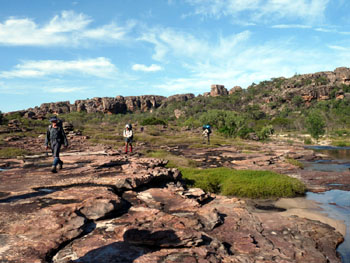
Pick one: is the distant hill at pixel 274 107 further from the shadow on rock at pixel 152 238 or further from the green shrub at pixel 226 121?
the shadow on rock at pixel 152 238

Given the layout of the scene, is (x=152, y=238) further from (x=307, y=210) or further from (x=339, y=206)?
(x=339, y=206)

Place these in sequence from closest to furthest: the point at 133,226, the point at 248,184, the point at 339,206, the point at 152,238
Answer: the point at 152,238
the point at 133,226
the point at 339,206
the point at 248,184

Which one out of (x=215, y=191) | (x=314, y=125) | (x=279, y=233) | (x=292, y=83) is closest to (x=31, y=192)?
(x=279, y=233)

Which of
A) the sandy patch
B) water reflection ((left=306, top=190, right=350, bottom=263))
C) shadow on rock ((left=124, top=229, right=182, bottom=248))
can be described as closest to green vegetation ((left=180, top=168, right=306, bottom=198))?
the sandy patch

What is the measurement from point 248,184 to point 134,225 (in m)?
8.45

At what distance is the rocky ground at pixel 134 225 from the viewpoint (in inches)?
206

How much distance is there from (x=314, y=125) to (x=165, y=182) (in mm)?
58154

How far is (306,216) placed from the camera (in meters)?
9.77

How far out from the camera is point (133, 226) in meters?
6.13

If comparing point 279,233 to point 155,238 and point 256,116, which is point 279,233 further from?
point 256,116

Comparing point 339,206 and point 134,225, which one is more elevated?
point 134,225

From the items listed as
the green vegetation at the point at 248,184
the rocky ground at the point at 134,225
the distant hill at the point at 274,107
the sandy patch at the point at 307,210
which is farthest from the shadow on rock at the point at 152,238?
the distant hill at the point at 274,107

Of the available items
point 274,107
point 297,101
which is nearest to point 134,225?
point 274,107

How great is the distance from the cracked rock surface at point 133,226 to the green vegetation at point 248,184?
2.88 meters
